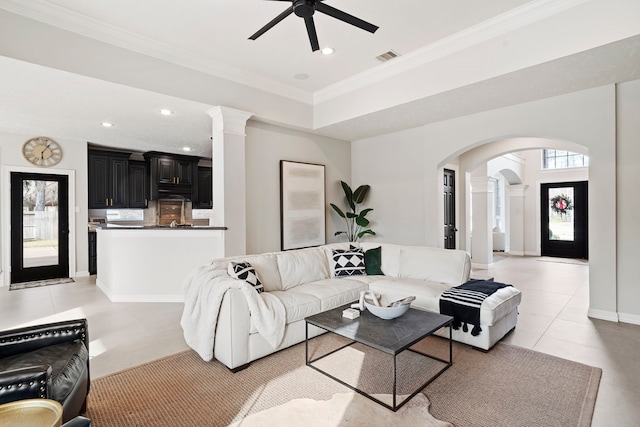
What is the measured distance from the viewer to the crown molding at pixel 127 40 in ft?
9.69

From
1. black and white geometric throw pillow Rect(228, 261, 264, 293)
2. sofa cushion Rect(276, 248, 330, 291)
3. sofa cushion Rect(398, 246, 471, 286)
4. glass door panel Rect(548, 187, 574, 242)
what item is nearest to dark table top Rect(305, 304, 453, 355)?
black and white geometric throw pillow Rect(228, 261, 264, 293)

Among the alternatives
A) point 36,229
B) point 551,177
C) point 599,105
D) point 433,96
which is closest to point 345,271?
point 433,96

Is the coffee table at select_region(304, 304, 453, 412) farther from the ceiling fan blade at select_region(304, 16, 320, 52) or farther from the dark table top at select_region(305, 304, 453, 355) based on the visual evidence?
the ceiling fan blade at select_region(304, 16, 320, 52)

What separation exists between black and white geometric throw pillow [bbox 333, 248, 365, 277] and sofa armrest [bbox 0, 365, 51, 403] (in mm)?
3026

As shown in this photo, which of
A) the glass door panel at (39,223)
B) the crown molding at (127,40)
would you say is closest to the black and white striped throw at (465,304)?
the crown molding at (127,40)

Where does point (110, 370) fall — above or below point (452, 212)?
below

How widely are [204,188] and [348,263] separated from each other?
211 inches

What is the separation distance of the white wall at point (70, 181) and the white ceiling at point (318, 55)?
0.83m

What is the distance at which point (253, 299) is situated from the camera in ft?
8.95

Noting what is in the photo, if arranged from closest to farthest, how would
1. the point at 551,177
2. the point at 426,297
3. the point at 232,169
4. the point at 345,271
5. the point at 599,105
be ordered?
the point at 426,297
the point at 599,105
the point at 345,271
the point at 232,169
the point at 551,177

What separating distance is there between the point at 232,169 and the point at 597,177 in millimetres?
4424

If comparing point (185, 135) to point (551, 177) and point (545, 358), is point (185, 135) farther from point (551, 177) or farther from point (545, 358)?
point (551, 177)

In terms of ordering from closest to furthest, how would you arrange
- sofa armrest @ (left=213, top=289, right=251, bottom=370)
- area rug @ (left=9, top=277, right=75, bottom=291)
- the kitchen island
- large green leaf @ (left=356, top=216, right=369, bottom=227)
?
sofa armrest @ (left=213, top=289, right=251, bottom=370) → the kitchen island → area rug @ (left=9, top=277, right=75, bottom=291) → large green leaf @ (left=356, top=216, right=369, bottom=227)

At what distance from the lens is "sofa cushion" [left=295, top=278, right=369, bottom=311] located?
10.7ft
